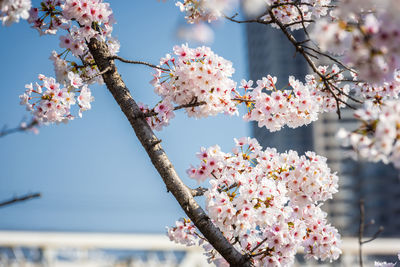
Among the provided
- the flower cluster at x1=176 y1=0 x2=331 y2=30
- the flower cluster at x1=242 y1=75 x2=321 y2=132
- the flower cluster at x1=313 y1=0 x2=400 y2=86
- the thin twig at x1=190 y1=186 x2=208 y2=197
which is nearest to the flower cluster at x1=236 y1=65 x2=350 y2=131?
the flower cluster at x1=242 y1=75 x2=321 y2=132

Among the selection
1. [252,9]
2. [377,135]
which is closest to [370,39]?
[377,135]

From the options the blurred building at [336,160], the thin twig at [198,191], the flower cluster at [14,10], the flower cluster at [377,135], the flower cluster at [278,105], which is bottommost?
the flower cluster at [377,135]

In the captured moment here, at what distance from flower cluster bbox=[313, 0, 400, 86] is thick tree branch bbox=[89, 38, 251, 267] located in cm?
148

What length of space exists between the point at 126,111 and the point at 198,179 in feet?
2.29

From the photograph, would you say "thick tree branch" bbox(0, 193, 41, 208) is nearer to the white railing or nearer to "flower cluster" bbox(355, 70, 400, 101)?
"flower cluster" bbox(355, 70, 400, 101)

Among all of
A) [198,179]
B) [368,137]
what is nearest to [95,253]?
[198,179]

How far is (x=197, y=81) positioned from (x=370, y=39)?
142 centimetres

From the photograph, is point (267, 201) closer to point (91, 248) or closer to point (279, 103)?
point (279, 103)

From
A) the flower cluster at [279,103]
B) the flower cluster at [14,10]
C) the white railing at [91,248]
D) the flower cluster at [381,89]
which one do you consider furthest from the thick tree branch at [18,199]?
the white railing at [91,248]

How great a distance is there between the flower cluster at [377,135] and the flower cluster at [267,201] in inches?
41.1

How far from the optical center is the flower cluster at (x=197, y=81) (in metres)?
2.84

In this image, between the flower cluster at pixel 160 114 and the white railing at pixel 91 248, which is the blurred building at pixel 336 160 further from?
the flower cluster at pixel 160 114

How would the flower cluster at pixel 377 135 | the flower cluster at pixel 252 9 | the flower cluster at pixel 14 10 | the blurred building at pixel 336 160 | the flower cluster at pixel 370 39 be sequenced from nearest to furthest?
the flower cluster at pixel 370 39, the flower cluster at pixel 377 135, the flower cluster at pixel 14 10, the flower cluster at pixel 252 9, the blurred building at pixel 336 160

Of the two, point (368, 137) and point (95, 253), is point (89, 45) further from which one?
point (95, 253)
